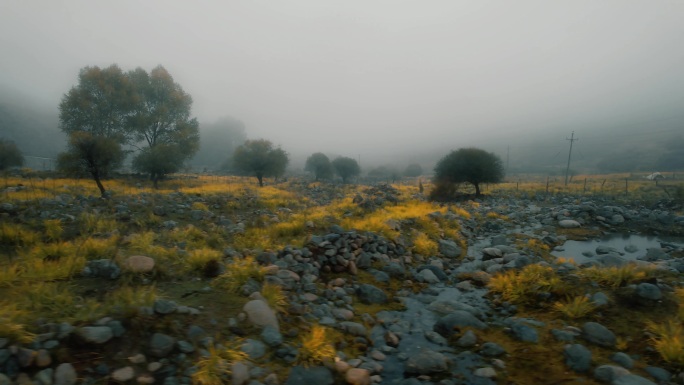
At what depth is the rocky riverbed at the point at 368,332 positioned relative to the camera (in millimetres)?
3254

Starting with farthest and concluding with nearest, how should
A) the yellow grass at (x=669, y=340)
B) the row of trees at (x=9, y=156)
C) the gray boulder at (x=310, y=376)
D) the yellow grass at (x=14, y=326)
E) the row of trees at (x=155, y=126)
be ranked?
the row of trees at (x=9, y=156), the row of trees at (x=155, y=126), the yellow grass at (x=669, y=340), the gray boulder at (x=310, y=376), the yellow grass at (x=14, y=326)

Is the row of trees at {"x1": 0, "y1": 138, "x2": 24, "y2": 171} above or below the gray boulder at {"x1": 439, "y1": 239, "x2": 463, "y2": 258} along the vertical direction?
above

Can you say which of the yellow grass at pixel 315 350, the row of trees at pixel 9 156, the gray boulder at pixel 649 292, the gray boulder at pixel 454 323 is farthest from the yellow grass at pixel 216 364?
the row of trees at pixel 9 156

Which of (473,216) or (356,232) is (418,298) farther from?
(473,216)

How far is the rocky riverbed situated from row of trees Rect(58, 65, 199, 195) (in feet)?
91.6

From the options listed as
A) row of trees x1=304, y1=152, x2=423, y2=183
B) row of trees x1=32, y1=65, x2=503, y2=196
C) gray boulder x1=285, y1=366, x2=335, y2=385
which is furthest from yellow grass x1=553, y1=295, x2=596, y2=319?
row of trees x1=304, y1=152, x2=423, y2=183

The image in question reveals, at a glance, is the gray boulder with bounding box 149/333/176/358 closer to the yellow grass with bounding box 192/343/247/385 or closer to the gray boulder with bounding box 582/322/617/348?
the yellow grass with bounding box 192/343/247/385

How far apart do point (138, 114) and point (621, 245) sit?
137 feet

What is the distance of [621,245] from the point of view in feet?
38.9

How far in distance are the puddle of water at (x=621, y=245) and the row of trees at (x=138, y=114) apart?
101ft

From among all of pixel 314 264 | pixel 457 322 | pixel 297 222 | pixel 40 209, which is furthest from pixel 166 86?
pixel 457 322

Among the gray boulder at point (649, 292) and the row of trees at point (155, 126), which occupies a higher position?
→ the row of trees at point (155, 126)

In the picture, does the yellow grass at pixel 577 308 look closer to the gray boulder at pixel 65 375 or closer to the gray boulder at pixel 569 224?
the gray boulder at pixel 65 375

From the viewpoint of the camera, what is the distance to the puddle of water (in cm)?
1026
